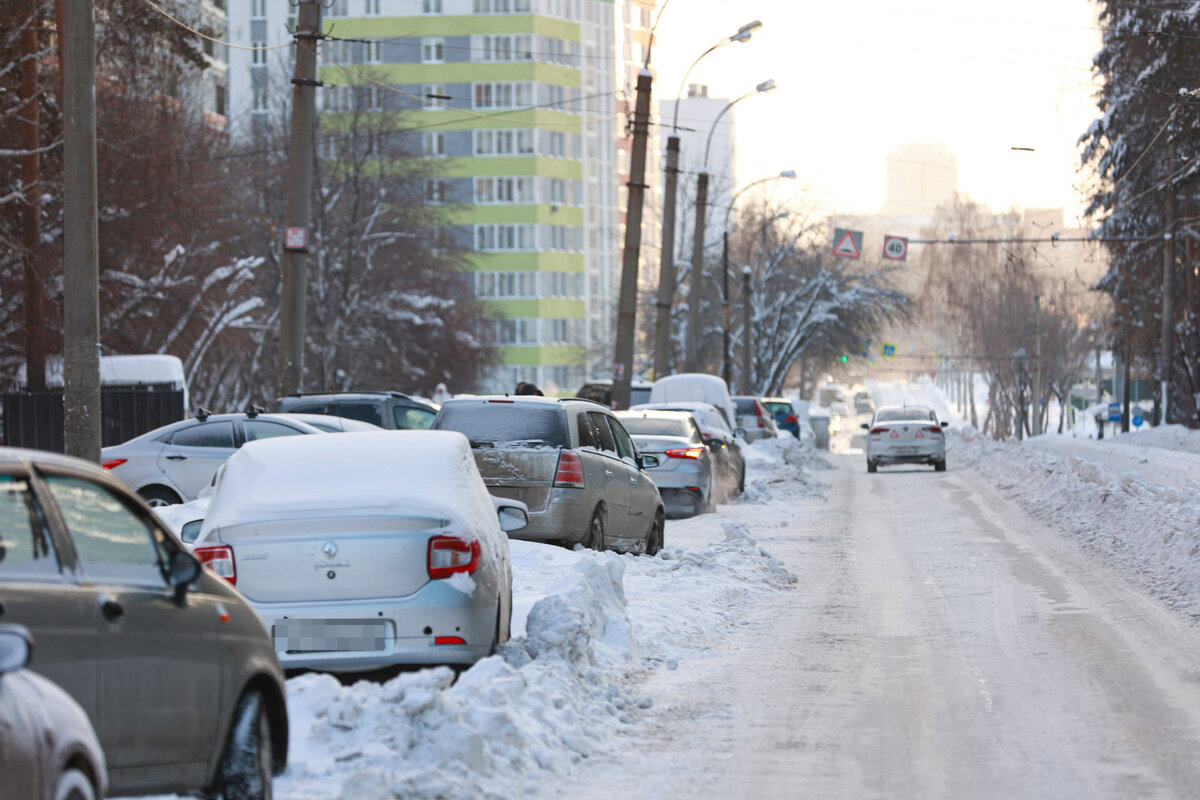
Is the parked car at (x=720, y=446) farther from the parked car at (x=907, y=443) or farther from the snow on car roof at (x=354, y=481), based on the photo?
the snow on car roof at (x=354, y=481)

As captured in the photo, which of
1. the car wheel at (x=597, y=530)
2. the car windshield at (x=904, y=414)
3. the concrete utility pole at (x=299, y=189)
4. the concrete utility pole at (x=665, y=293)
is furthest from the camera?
the car windshield at (x=904, y=414)

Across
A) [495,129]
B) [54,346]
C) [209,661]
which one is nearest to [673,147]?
[54,346]

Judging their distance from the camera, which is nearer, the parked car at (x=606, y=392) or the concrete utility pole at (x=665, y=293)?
the concrete utility pole at (x=665, y=293)

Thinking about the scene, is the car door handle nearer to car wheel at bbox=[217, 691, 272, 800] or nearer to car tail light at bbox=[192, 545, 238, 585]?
car wheel at bbox=[217, 691, 272, 800]

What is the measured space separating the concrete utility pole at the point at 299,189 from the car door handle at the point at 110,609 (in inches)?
621

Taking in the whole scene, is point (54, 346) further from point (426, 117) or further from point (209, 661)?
point (426, 117)

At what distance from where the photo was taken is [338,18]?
104m

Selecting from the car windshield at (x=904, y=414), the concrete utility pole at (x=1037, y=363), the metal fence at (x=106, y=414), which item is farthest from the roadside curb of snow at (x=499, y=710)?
the concrete utility pole at (x=1037, y=363)

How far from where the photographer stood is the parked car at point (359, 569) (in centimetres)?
840

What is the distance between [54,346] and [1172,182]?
23.8 meters

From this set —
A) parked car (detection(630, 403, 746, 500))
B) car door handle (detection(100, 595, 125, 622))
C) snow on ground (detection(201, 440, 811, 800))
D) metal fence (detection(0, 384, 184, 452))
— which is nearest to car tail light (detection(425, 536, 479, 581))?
snow on ground (detection(201, 440, 811, 800))

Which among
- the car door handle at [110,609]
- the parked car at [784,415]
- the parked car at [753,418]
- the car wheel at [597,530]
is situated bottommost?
the parked car at [784,415]

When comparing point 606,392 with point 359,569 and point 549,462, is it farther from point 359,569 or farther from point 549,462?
point 359,569

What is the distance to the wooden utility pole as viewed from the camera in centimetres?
2867
